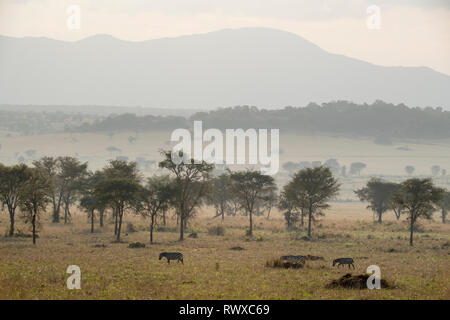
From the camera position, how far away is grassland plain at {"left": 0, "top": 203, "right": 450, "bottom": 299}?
24.8 metres

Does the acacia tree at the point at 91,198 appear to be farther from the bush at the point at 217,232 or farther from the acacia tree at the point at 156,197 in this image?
the bush at the point at 217,232

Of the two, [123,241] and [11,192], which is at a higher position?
[11,192]

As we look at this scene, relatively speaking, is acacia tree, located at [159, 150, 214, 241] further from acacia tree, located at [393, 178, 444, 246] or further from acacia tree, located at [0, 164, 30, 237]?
acacia tree, located at [393, 178, 444, 246]

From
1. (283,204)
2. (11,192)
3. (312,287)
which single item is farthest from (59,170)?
(312,287)

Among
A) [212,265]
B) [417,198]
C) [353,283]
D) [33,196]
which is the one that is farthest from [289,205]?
[353,283]

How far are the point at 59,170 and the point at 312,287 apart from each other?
55.6 meters

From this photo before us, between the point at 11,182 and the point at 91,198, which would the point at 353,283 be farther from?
the point at 91,198

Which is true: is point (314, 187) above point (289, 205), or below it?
above

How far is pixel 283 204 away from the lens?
7675 centimetres

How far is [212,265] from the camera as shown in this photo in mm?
35094

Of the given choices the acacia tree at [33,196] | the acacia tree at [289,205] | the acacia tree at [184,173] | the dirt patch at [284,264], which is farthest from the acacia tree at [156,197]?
the dirt patch at [284,264]
